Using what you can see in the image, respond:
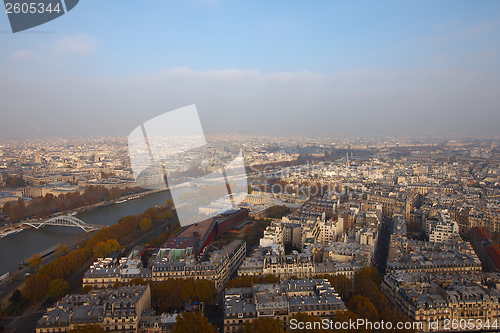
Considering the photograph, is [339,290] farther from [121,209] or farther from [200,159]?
[200,159]

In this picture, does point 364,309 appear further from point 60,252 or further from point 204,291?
point 60,252

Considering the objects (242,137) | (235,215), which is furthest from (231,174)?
(242,137)

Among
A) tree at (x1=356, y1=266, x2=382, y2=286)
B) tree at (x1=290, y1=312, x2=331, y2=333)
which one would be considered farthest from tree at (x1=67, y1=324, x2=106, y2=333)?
tree at (x1=356, y1=266, x2=382, y2=286)

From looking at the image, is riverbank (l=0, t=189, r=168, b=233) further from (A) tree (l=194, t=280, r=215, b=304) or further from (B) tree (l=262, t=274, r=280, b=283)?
(B) tree (l=262, t=274, r=280, b=283)

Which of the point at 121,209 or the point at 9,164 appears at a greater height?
the point at 9,164

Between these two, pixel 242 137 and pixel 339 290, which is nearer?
pixel 339 290

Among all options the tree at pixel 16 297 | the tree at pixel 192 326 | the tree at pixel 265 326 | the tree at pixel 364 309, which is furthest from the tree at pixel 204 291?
the tree at pixel 16 297

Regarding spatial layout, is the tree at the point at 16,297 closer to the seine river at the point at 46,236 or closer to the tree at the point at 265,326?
the seine river at the point at 46,236
